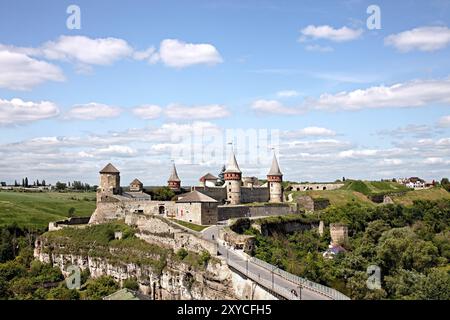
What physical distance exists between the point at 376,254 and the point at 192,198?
18.0 meters

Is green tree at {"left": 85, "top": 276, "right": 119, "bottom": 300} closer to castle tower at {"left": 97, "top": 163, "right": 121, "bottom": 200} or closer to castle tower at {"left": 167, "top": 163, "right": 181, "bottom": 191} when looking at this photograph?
castle tower at {"left": 97, "top": 163, "right": 121, "bottom": 200}

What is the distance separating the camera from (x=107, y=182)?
6438cm

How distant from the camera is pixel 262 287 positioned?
104ft

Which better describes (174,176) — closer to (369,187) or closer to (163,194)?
(163,194)

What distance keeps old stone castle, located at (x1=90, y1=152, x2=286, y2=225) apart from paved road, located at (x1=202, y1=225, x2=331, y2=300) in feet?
20.9

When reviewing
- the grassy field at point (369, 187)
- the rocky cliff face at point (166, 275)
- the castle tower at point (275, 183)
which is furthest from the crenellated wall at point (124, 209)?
the grassy field at point (369, 187)

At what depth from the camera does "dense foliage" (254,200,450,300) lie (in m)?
41.4

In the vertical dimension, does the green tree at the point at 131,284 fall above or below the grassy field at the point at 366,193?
below

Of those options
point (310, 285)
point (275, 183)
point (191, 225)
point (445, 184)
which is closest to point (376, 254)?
point (191, 225)

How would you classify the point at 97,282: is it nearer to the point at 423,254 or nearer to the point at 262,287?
the point at 262,287

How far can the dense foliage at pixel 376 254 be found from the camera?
41.4 meters

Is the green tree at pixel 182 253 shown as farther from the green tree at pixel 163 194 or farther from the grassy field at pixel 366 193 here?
the grassy field at pixel 366 193

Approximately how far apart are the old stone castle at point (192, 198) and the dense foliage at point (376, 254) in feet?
18.9
